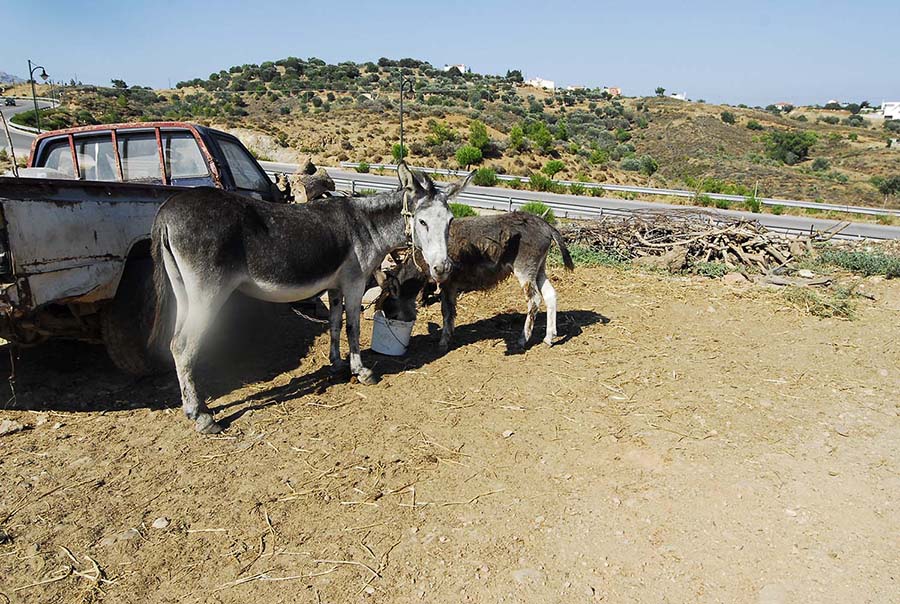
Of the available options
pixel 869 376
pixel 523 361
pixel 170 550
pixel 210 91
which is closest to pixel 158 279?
pixel 170 550

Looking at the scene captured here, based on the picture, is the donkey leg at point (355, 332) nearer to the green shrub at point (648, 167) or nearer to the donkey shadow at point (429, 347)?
the donkey shadow at point (429, 347)

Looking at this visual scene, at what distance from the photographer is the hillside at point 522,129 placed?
40281mm

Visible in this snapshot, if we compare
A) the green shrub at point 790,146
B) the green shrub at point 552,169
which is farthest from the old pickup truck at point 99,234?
the green shrub at point 790,146

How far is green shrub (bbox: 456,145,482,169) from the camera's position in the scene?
37844 mm

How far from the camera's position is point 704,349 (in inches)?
262

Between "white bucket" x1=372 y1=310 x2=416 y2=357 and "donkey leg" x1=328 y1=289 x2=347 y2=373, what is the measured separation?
1.91 feet

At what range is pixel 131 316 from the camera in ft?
15.2

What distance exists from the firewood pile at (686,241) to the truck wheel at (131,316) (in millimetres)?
9441

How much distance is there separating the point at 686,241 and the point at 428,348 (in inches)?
289

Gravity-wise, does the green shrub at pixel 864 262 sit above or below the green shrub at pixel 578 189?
below

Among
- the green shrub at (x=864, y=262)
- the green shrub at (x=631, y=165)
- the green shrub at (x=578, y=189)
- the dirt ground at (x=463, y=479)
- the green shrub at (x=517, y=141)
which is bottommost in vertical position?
the dirt ground at (x=463, y=479)

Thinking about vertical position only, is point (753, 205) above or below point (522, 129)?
below

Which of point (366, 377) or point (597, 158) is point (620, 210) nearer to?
point (366, 377)

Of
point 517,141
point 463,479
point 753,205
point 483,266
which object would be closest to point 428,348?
point 483,266
